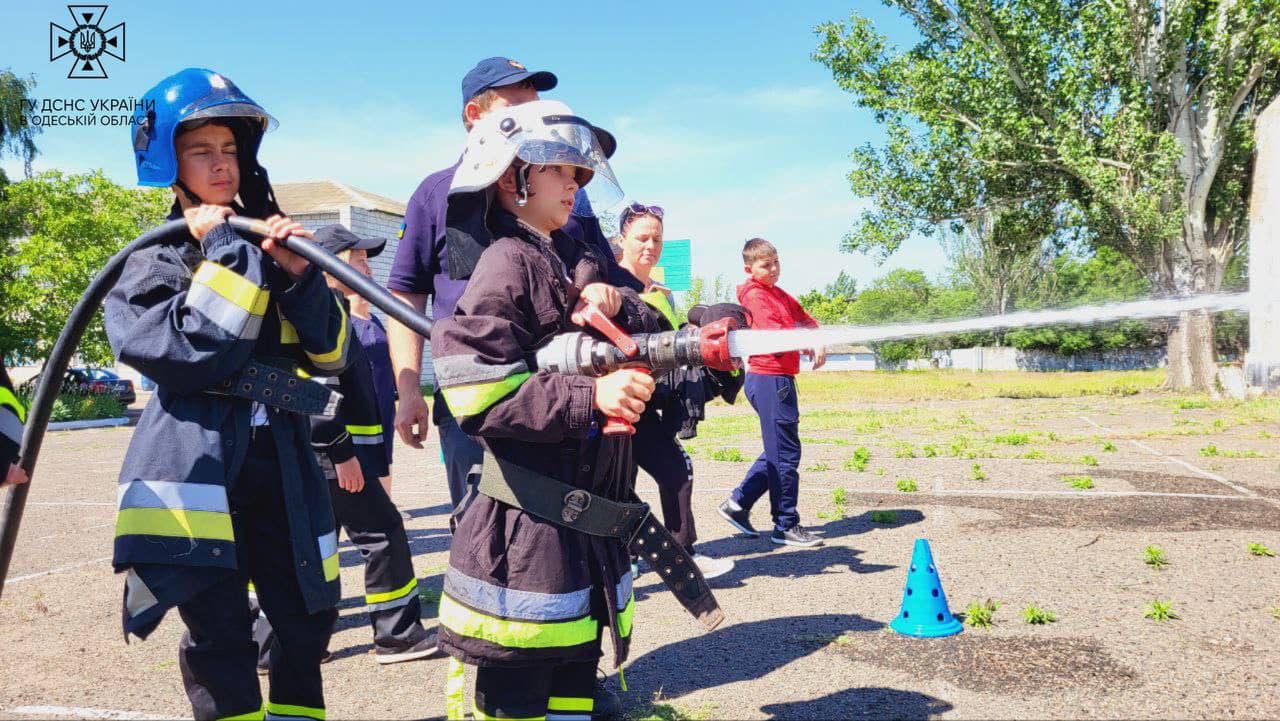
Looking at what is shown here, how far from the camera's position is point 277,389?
9.09 ft

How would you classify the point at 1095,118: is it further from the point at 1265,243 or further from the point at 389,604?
the point at 389,604

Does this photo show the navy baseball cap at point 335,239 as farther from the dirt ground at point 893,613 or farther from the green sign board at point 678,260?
the green sign board at point 678,260

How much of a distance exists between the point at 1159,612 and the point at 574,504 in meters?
3.75

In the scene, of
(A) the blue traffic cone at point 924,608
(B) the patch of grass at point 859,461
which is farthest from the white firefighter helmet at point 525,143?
(B) the patch of grass at point 859,461

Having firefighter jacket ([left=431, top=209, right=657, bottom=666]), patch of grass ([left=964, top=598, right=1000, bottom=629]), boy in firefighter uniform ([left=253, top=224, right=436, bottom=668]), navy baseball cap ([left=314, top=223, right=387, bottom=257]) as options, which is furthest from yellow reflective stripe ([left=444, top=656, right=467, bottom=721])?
patch of grass ([left=964, top=598, right=1000, bottom=629])

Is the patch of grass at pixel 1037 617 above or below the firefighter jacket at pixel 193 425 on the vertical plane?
below

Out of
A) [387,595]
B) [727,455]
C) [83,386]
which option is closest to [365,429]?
[387,595]

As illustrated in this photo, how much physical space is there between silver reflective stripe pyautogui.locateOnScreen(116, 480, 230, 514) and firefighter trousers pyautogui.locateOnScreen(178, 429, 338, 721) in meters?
0.14

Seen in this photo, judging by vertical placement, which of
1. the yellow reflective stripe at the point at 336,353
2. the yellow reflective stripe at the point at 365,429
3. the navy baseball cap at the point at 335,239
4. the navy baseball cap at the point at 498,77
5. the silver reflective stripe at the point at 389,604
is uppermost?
the navy baseball cap at the point at 498,77

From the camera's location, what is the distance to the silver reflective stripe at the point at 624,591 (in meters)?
2.65

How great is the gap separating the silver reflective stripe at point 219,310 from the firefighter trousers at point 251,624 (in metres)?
0.39

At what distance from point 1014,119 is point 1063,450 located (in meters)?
13.5

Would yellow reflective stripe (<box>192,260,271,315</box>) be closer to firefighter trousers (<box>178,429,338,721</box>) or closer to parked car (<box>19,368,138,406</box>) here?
firefighter trousers (<box>178,429,338,721</box>)

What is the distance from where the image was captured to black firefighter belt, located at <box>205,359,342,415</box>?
2.69 meters
